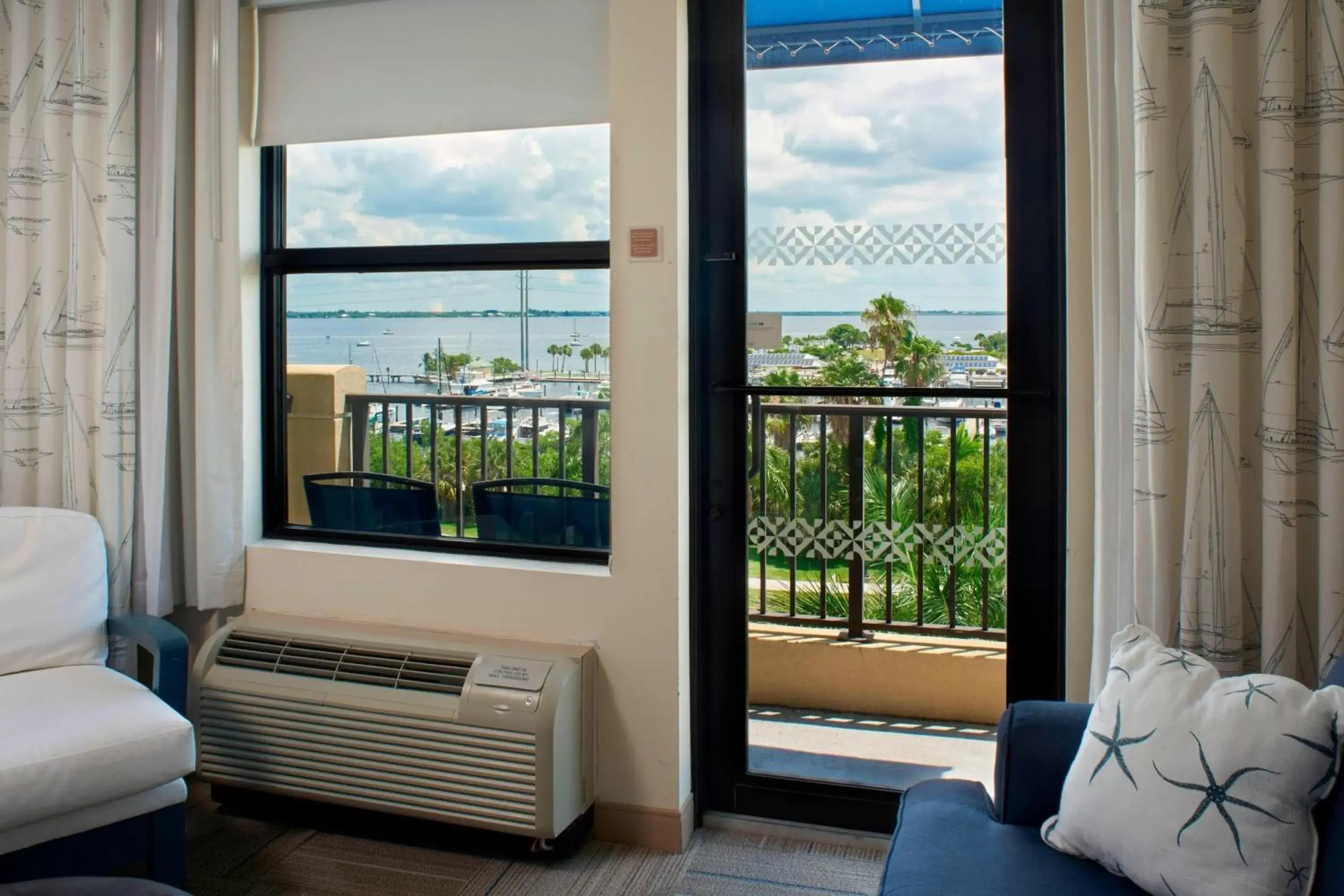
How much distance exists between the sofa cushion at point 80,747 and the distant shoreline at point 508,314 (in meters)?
1.13

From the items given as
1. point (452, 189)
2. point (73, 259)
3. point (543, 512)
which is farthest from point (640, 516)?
point (73, 259)

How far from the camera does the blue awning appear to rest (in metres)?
2.42

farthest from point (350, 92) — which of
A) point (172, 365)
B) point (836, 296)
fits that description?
point (836, 296)

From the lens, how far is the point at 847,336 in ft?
8.38

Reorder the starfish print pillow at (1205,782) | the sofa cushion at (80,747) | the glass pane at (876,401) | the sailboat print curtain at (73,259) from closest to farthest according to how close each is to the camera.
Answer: the starfish print pillow at (1205,782) < the sofa cushion at (80,747) < the glass pane at (876,401) < the sailboat print curtain at (73,259)

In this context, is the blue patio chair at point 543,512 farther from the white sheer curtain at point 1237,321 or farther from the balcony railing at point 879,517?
the white sheer curtain at point 1237,321

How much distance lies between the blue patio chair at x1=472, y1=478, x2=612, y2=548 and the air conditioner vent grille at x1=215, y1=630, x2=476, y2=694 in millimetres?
406

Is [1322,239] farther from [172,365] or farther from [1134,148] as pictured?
[172,365]

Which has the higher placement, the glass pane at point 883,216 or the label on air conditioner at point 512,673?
the glass pane at point 883,216

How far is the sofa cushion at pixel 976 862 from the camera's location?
1561mm

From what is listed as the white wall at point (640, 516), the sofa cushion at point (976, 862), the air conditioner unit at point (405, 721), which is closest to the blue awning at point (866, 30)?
the white wall at point (640, 516)

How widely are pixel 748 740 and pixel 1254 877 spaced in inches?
55.8

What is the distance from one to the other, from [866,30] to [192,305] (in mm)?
1950

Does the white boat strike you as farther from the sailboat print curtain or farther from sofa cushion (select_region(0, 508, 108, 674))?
sofa cushion (select_region(0, 508, 108, 674))
